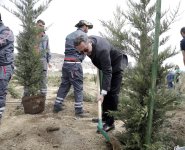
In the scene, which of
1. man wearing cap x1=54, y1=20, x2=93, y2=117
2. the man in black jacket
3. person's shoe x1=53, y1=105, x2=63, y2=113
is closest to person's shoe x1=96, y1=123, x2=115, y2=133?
the man in black jacket

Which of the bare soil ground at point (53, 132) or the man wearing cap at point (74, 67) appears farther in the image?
the man wearing cap at point (74, 67)

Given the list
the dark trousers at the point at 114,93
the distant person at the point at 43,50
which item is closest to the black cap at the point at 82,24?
the distant person at the point at 43,50

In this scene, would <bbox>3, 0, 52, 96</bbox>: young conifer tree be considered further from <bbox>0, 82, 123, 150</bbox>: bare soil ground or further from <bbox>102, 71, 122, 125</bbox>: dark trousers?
<bbox>102, 71, 122, 125</bbox>: dark trousers

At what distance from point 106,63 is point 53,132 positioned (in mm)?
1850

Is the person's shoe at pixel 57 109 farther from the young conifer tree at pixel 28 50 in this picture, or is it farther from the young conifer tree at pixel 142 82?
the young conifer tree at pixel 142 82

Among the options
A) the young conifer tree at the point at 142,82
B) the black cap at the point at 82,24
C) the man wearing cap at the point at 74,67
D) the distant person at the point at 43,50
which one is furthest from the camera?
the distant person at the point at 43,50

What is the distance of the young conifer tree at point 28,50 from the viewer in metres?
9.33

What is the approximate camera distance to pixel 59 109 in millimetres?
9102

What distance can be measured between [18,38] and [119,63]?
11.5ft

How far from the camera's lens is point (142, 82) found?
19.3 feet

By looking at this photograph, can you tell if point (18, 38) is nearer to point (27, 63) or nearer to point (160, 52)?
point (27, 63)

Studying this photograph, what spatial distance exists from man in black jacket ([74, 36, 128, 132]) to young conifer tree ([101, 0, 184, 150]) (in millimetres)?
352

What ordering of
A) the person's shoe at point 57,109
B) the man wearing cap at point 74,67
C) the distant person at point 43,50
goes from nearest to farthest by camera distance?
the man wearing cap at point 74,67 → the person's shoe at point 57,109 → the distant person at point 43,50

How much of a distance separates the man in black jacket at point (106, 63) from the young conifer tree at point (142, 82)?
35 cm
